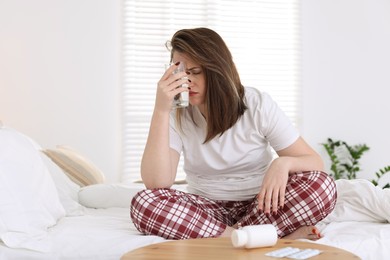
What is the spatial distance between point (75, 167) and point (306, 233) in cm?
144

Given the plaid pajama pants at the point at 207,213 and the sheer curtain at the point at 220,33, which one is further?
the sheer curtain at the point at 220,33

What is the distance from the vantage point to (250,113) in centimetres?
207

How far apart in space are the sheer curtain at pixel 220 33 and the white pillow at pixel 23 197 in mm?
2276

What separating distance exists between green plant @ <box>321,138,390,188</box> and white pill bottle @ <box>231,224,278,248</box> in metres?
3.35

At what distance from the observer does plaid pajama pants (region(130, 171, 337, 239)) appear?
70.7 inches

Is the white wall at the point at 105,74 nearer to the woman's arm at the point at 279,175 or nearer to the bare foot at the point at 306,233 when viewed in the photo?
the woman's arm at the point at 279,175

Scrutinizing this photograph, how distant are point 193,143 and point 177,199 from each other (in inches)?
11.4

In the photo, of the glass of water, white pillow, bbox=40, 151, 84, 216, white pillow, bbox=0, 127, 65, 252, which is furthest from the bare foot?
white pillow, bbox=40, 151, 84, 216

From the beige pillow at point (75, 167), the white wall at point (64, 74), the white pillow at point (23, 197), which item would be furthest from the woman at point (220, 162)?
the white wall at point (64, 74)

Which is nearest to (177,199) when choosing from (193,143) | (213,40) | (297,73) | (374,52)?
(193,143)

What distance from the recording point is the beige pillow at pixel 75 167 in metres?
2.89

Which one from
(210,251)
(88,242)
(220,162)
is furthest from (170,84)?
(210,251)

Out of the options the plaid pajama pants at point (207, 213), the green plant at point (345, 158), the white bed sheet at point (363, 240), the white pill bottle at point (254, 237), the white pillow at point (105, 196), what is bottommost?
the green plant at point (345, 158)

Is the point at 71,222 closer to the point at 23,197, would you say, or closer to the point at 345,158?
the point at 23,197
